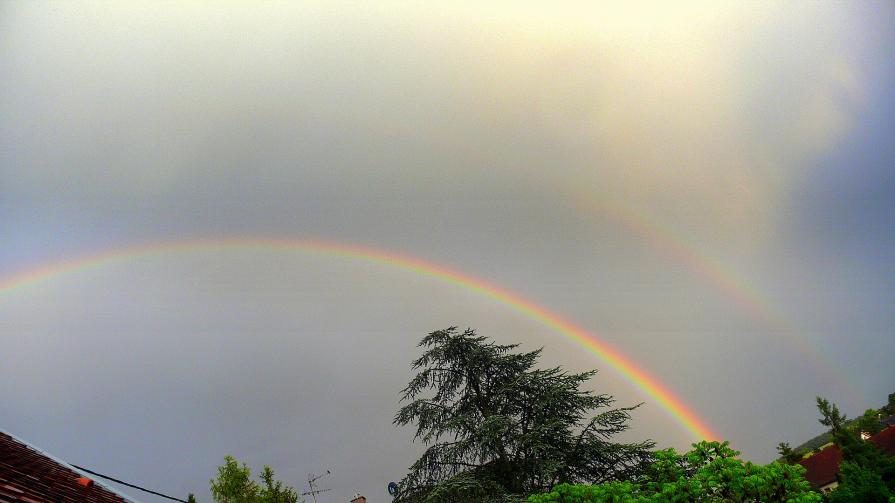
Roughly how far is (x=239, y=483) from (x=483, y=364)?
1284cm

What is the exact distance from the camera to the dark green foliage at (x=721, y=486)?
790cm

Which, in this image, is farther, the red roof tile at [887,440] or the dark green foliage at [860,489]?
the red roof tile at [887,440]

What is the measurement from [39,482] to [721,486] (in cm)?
871

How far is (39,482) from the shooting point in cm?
469

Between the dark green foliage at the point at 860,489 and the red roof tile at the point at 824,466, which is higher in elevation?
the red roof tile at the point at 824,466

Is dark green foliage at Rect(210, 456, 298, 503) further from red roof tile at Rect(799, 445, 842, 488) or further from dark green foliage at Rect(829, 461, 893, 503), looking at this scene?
red roof tile at Rect(799, 445, 842, 488)

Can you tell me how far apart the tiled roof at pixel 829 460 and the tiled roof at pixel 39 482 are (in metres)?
38.4

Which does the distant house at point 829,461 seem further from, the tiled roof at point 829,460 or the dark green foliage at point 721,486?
the dark green foliage at point 721,486

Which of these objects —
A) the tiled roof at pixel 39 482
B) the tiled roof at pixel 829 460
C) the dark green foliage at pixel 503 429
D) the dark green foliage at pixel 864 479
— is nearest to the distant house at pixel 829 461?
the tiled roof at pixel 829 460

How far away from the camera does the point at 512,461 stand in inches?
519

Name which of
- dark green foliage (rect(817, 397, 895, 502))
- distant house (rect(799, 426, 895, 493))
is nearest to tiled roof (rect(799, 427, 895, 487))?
distant house (rect(799, 426, 895, 493))

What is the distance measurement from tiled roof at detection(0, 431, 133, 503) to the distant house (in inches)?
1511

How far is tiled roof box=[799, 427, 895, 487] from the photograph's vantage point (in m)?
33.6

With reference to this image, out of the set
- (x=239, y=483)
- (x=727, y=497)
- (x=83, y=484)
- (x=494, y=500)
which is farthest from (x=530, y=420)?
(x=239, y=483)
